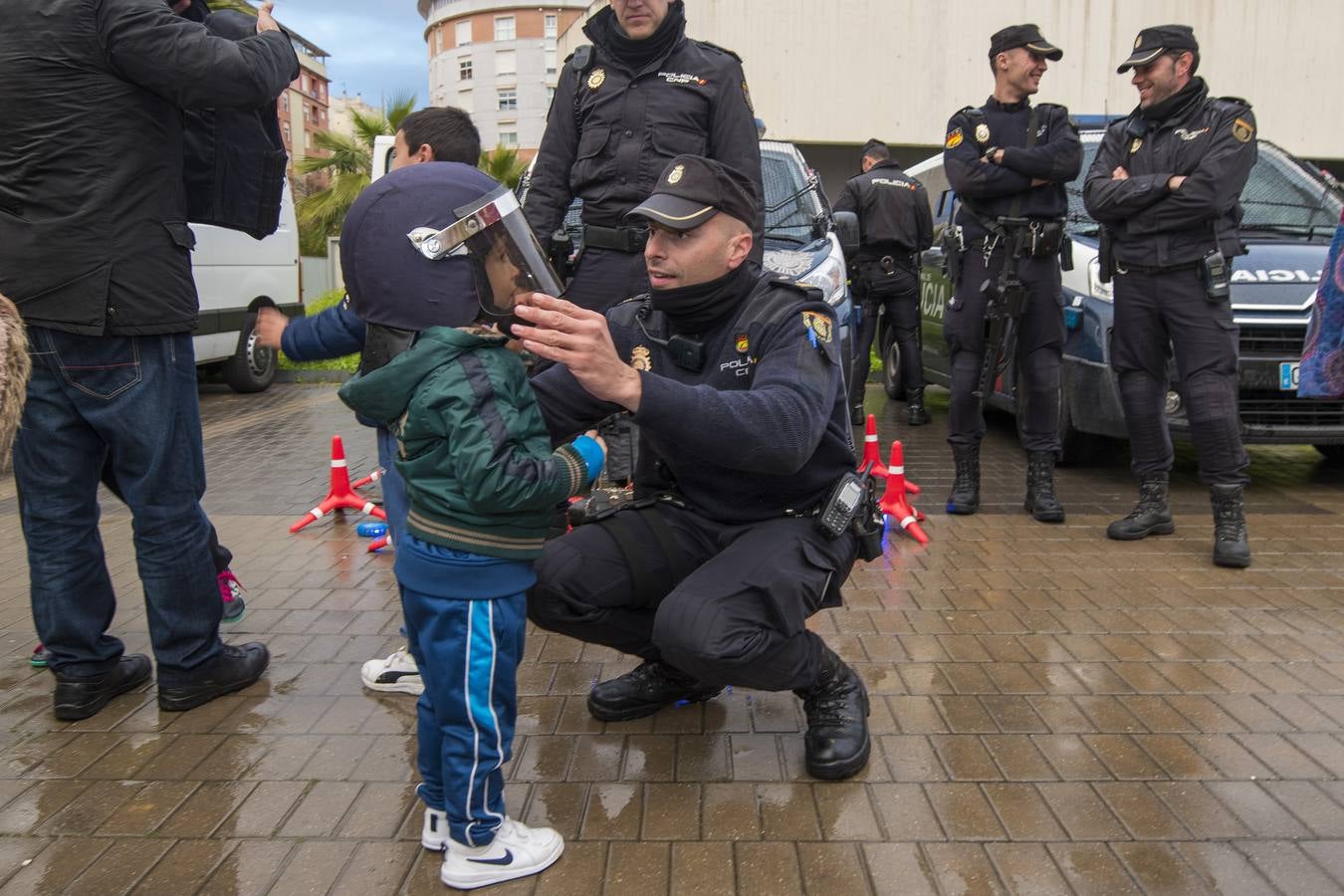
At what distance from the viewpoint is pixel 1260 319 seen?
19.4 feet

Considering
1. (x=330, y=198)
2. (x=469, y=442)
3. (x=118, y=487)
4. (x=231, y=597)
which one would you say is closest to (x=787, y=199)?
(x=231, y=597)

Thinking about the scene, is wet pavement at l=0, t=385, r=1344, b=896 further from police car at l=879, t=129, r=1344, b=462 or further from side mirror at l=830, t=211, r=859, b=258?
side mirror at l=830, t=211, r=859, b=258

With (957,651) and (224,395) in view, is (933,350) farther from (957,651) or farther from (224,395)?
(224,395)

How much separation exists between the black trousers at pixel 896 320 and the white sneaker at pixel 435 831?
6.14m

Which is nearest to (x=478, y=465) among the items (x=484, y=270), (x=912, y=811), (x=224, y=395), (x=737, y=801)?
(x=484, y=270)

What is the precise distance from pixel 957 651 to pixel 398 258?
2472 millimetres

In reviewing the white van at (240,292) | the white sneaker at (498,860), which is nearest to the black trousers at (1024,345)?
the white sneaker at (498,860)

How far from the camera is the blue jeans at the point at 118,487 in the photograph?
324cm

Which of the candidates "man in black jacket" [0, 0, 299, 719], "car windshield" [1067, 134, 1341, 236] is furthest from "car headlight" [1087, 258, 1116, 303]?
"man in black jacket" [0, 0, 299, 719]

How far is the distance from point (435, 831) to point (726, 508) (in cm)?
115

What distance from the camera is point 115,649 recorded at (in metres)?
3.53

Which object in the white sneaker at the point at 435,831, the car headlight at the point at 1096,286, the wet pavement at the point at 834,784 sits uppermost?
the car headlight at the point at 1096,286

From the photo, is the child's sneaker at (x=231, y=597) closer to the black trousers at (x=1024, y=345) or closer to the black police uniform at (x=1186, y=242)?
the black trousers at (x=1024, y=345)

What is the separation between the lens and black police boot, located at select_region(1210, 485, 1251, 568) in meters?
4.83
